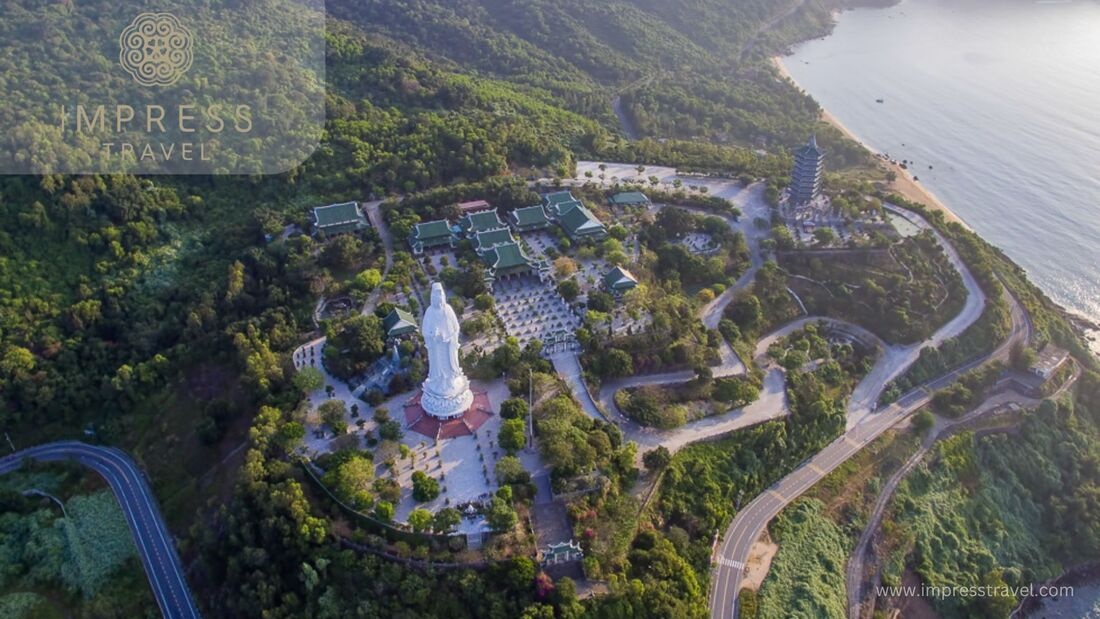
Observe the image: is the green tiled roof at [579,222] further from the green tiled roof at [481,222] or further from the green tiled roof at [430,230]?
the green tiled roof at [430,230]

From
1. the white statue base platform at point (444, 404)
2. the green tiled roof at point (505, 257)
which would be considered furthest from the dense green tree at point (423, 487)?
the green tiled roof at point (505, 257)

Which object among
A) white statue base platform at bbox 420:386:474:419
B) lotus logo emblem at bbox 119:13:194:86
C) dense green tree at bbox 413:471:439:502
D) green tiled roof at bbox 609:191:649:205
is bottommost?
dense green tree at bbox 413:471:439:502

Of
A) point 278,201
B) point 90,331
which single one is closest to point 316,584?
point 90,331

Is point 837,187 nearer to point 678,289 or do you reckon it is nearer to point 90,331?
point 678,289

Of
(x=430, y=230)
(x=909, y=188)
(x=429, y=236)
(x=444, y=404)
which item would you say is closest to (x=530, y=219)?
(x=430, y=230)

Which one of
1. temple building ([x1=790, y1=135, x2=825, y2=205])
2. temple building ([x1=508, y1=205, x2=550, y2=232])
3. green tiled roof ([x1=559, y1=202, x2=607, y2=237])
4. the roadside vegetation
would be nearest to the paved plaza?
green tiled roof ([x1=559, y1=202, x2=607, y2=237])

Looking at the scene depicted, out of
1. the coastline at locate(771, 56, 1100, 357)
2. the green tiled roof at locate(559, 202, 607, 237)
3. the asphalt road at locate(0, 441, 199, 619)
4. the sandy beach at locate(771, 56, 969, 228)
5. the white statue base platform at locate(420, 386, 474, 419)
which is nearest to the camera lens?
the asphalt road at locate(0, 441, 199, 619)

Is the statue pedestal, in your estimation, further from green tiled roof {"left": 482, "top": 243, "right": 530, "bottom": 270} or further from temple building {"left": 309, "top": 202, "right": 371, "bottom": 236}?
temple building {"left": 309, "top": 202, "right": 371, "bottom": 236}
